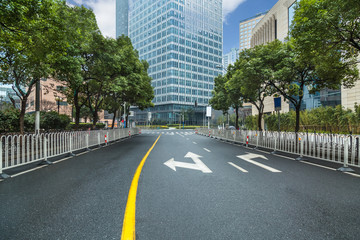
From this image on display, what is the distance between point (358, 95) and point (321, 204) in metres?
26.0

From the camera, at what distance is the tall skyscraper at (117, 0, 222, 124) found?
267 feet

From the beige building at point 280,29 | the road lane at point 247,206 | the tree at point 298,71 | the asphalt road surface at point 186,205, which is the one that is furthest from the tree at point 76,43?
the beige building at point 280,29

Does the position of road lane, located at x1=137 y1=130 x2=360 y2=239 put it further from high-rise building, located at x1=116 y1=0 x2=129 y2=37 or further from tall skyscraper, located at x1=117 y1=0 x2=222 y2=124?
high-rise building, located at x1=116 y1=0 x2=129 y2=37

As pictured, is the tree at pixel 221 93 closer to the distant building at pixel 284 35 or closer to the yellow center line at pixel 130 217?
the distant building at pixel 284 35

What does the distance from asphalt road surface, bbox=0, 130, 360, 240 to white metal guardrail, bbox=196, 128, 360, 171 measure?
81.7 inches

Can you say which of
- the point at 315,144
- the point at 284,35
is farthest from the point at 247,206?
the point at 284,35

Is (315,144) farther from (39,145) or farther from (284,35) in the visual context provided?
(284,35)

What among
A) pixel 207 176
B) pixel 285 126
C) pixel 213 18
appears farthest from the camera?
pixel 213 18

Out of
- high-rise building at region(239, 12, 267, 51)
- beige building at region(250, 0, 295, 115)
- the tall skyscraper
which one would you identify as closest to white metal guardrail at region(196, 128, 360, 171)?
beige building at region(250, 0, 295, 115)

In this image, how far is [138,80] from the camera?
76.0ft

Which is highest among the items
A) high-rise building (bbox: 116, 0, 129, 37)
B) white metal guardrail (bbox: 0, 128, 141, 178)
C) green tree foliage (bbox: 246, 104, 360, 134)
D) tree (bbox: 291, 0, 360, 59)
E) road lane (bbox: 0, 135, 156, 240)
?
high-rise building (bbox: 116, 0, 129, 37)

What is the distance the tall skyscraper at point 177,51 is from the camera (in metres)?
81.3

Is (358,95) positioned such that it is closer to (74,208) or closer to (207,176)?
(207,176)

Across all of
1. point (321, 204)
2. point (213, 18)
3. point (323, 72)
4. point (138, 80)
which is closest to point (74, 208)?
point (321, 204)
